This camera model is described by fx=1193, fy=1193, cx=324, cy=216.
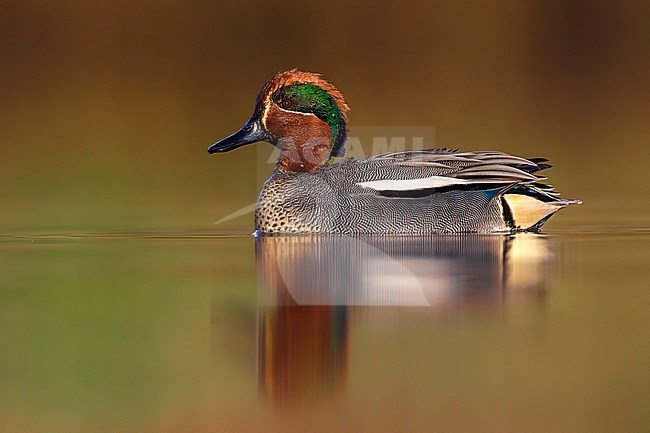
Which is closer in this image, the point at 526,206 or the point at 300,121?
the point at 526,206

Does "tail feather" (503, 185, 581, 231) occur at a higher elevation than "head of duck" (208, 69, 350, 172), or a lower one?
lower

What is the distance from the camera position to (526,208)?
8.05m

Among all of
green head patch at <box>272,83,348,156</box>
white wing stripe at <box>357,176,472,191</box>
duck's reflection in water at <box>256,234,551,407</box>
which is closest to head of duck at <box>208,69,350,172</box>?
green head patch at <box>272,83,348,156</box>

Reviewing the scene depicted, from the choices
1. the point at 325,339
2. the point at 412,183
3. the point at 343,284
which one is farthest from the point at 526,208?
the point at 325,339

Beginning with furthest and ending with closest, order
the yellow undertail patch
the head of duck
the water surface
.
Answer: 1. the head of duck
2. the yellow undertail patch
3. the water surface

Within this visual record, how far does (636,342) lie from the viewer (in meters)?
4.32

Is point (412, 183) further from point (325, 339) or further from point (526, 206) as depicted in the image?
point (325, 339)

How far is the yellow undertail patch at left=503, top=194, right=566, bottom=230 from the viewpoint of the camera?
802 cm

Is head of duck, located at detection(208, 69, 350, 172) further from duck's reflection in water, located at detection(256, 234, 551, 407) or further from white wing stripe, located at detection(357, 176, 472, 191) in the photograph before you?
duck's reflection in water, located at detection(256, 234, 551, 407)

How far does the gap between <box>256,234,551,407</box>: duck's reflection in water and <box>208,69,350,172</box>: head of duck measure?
910mm

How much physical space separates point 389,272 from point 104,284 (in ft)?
4.51

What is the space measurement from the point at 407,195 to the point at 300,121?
1021 mm

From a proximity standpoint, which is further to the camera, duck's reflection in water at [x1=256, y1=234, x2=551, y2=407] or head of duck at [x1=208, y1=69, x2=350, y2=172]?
head of duck at [x1=208, y1=69, x2=350, y2=172]

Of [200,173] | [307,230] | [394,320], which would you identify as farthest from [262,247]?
[200,173]
